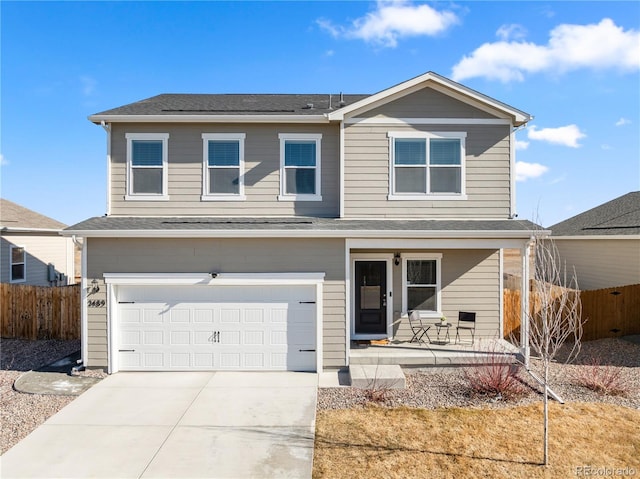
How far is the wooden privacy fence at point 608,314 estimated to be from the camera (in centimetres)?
1126

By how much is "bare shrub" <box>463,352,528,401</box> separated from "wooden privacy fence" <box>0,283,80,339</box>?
37.2ft

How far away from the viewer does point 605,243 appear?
15.3m

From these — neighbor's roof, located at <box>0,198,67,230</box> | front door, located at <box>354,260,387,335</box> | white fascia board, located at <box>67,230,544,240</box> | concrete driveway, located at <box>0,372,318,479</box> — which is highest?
neighbor's roof, located at <box>0,198,67,230</box>

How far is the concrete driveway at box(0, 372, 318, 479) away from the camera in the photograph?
16.5 ft

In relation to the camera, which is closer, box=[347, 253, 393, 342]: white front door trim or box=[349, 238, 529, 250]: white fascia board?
box=[349, 238, 529, 250]: white fascia board

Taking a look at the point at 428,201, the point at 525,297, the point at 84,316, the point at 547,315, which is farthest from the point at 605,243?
the point at 84,316

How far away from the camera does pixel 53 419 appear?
6.44 meters

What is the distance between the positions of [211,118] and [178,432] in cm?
741

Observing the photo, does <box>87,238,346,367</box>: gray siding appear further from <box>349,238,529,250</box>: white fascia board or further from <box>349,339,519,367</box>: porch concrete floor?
<box>349,339,519,367</box>: porch concrete floor

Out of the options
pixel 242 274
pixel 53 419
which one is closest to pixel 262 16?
pixel 242 274

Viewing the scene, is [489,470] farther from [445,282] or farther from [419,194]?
[419,194]

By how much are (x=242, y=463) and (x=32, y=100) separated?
19.6 m

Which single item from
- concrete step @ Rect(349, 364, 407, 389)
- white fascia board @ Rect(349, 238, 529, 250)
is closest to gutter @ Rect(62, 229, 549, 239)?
white fascia board @ Rect(349, 238, 529, 250)

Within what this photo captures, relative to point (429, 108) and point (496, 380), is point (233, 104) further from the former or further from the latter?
point (496, 380)
